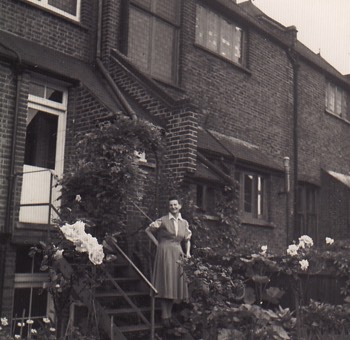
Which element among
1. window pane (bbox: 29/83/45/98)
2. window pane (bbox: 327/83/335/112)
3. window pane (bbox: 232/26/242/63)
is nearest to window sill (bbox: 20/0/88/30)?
window pane (bbox: 29/83/45/98)

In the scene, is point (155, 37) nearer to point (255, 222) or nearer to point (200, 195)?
point (200, 195)

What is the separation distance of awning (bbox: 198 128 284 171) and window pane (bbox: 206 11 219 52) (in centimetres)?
234

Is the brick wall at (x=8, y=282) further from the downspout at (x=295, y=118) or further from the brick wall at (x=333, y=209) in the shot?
the brick wall at (x=333, y=209)

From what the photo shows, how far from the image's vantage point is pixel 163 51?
12508 mm

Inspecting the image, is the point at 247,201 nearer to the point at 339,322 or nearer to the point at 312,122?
the point at 312,122

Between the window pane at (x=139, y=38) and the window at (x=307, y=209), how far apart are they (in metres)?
6.97

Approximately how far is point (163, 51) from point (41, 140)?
3987 mm

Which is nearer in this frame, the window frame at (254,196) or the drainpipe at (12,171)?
the drainpipe at (12,171)

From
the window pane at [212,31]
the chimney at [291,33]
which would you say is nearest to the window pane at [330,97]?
the chimney at [291,33]

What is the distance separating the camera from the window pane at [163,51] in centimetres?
1230

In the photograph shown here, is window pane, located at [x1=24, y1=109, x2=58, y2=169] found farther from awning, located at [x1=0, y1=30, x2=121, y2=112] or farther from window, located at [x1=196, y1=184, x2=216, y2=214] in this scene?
window, located at [x1=196, y1=184, x2=216, y2=214]

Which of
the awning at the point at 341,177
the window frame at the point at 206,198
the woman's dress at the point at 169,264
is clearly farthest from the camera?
the awning at the point at 341,177

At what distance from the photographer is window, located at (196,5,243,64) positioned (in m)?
13.6

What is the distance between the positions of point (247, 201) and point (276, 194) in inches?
46.7
